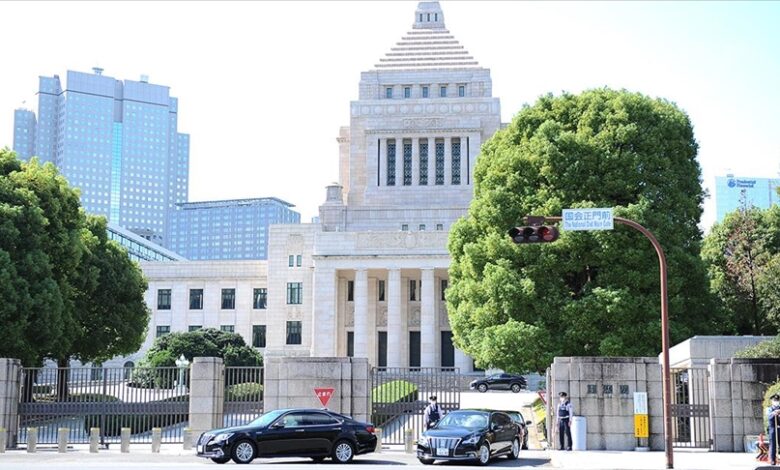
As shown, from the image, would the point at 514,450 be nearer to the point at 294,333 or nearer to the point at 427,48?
the point at 294,333

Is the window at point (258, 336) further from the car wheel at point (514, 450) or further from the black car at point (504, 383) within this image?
the car wheel at point (514, 450)

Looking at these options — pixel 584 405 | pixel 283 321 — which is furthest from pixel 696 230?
pixel 283 321

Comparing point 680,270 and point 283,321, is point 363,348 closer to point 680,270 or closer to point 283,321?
point 283,321

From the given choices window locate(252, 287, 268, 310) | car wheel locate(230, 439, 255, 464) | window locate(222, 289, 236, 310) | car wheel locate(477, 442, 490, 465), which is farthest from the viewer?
window locate(222, 289, 236, 310)

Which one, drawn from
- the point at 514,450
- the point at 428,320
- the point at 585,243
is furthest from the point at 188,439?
the point at 428,320

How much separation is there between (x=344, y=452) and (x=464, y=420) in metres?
3.31

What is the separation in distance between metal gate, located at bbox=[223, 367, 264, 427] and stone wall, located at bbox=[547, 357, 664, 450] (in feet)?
31.0

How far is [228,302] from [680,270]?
54.8 metres

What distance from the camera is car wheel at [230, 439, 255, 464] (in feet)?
78.8

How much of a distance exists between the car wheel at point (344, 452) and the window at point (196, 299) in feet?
207

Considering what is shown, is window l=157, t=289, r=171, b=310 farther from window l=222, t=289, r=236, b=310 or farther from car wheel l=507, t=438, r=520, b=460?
car wheel l=507, t=438, r=520, b=460

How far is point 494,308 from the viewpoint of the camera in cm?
3794

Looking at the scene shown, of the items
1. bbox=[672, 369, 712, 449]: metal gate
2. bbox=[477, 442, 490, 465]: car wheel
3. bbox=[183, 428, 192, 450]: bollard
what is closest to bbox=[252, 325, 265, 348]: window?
bbox=[183, 428, 192, 450]: bollard

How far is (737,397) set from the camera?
92.1 ft
